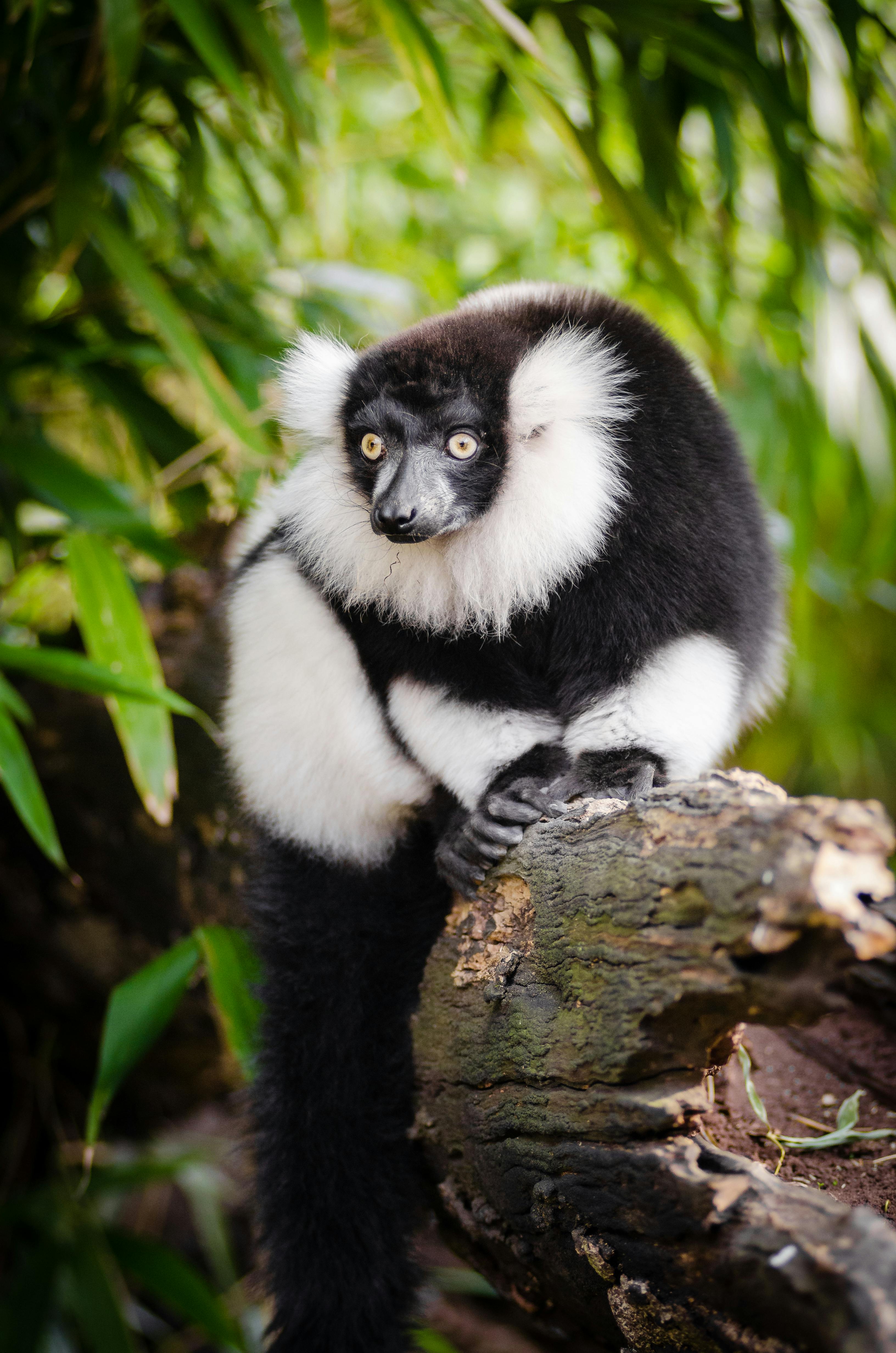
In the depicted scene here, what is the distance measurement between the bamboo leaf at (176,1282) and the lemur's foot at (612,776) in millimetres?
1493

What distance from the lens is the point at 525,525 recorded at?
5.67ft

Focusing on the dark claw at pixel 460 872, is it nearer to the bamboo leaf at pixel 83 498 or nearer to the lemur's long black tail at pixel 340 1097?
the lemur's long black tail at pixel 340 1097

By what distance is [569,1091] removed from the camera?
1.28 meters

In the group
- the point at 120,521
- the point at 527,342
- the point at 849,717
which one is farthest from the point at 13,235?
the point at 849,717

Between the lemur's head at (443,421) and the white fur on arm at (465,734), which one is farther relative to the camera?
the white fur on arm at (465,734)

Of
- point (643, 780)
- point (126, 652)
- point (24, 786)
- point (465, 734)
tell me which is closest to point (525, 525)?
point (465, 734)

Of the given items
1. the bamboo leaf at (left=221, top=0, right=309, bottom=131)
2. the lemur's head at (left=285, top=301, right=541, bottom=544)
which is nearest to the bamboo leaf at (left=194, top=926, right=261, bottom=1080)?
the lemur's head at (left=285, top=301, right=541, bottom=544)

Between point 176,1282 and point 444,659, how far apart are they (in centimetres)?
164

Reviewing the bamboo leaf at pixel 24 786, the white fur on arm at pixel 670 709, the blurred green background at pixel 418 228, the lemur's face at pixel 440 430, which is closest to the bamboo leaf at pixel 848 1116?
the white fur on arm at pixel 670 709

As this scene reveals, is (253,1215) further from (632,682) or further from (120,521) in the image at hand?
(120,521)

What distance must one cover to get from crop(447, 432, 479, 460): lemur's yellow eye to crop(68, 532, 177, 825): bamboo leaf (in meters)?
0.74

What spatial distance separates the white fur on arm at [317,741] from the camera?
1.91 metres

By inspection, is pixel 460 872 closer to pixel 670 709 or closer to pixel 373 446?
pixel 670 709

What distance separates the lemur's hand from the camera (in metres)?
1.55
